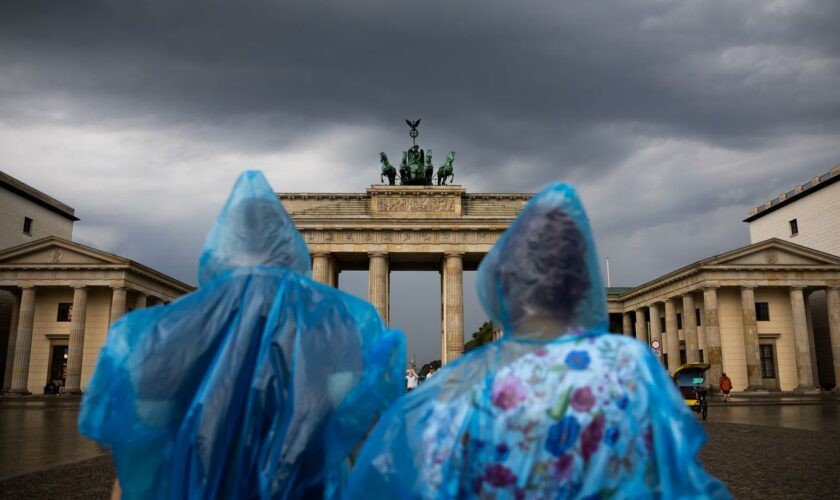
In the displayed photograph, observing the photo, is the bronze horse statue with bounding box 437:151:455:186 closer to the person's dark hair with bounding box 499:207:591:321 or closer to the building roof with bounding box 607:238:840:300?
the building roof with bounding box 607:238:840:300

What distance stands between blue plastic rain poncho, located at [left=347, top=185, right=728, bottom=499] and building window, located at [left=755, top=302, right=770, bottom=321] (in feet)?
145

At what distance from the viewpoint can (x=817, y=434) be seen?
1423cm

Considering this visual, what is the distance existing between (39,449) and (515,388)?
12.8 m

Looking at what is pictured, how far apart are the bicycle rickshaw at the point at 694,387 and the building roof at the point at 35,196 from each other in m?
44.6

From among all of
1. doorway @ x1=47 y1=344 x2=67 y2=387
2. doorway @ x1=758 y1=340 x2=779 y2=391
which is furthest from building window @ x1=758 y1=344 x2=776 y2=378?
doorway @ x1=47 y1=344 x2=67 y2=387

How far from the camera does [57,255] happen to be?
39.6m

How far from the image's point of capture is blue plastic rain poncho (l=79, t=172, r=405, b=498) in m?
2.86

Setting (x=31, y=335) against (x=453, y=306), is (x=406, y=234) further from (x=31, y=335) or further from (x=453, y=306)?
(x=31, y=335)

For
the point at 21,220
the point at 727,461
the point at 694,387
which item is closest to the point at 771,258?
the point at 694,387

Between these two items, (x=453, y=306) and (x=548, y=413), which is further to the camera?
(x=453, y=306)

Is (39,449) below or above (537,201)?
below

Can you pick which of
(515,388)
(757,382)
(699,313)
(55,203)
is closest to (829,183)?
(699,313)

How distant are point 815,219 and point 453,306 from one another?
2835 cm

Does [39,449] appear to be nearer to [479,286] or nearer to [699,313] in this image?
[479,286]
